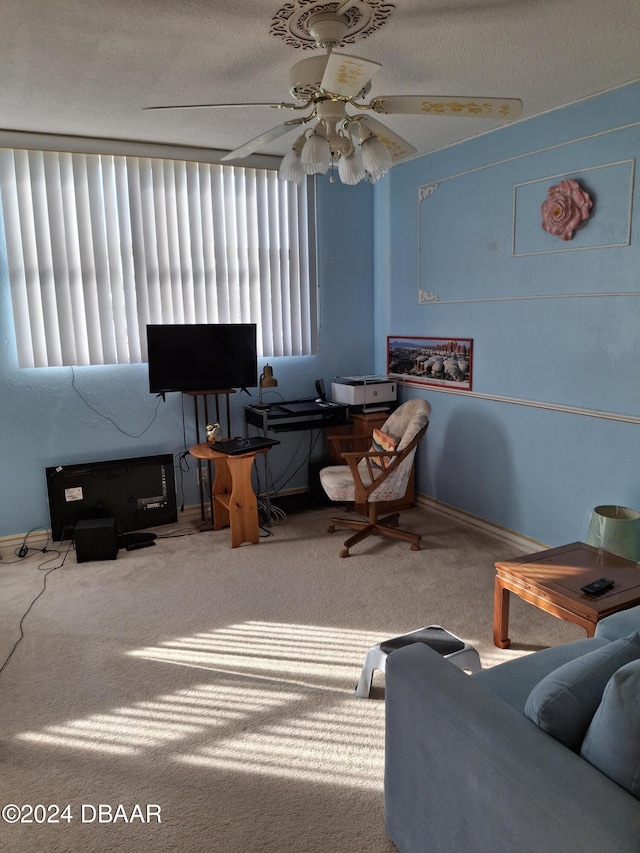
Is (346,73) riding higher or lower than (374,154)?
higher

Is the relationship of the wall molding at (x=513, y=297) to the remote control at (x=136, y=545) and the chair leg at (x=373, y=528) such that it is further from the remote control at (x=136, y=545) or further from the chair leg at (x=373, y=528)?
the remote control at (x=136, y=545)

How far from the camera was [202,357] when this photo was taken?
4.32 meters

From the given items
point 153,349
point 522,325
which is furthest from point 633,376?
point 153,349

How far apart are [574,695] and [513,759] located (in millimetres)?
228

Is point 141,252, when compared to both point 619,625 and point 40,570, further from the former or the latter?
point 619,625

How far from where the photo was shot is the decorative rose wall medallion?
3299 mm

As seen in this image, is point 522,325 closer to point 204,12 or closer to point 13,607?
point 204,12

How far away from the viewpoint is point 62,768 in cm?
212

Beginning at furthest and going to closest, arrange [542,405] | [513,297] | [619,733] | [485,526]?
[485,526], [513,297], [542,405], [619,733]

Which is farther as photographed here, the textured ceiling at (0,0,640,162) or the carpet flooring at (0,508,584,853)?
the textured ceiling at (0,0,640,162)

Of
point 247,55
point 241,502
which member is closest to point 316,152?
point 247,55

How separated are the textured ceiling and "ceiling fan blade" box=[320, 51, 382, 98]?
0.40 m

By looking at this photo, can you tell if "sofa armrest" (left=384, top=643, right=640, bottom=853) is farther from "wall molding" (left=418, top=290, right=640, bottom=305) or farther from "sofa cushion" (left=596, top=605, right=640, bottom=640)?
"wall molding" (left=418, top=290, right=640, bottom=305)

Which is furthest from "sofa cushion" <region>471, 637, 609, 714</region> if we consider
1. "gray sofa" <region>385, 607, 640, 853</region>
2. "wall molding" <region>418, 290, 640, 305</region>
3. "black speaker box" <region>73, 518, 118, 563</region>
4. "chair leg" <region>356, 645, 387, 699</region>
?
"black speaker box" <region>73, 518, 118, 563</region>
